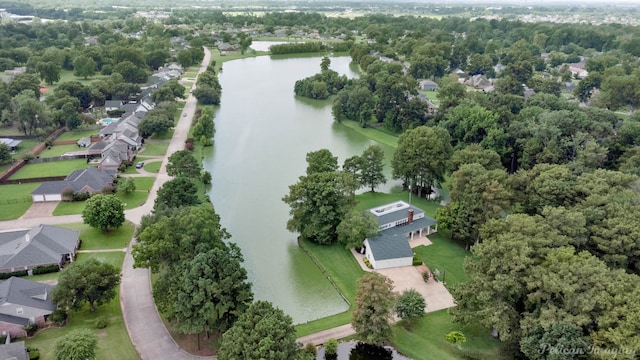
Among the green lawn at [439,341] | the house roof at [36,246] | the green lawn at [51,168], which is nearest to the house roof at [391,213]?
the green lawn at [439,341]

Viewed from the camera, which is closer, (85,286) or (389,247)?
(85,286)

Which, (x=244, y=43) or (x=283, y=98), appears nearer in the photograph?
(x=283, y=98)

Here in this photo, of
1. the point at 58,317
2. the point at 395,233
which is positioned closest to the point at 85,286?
the point at 58,317

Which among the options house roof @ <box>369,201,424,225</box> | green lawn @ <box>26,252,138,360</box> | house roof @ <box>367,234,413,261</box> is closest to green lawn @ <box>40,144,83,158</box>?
green lawn @ <box>26,252,138,360</box>

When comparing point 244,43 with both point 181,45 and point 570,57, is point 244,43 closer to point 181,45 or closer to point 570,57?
point 181,45

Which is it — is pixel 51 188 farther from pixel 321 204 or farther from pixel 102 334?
pixel 321 204

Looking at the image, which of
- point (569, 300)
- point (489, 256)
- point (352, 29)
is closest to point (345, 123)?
point (489, 256)

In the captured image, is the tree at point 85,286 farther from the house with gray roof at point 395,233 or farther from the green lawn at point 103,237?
the house with gray roof at point 395,233
